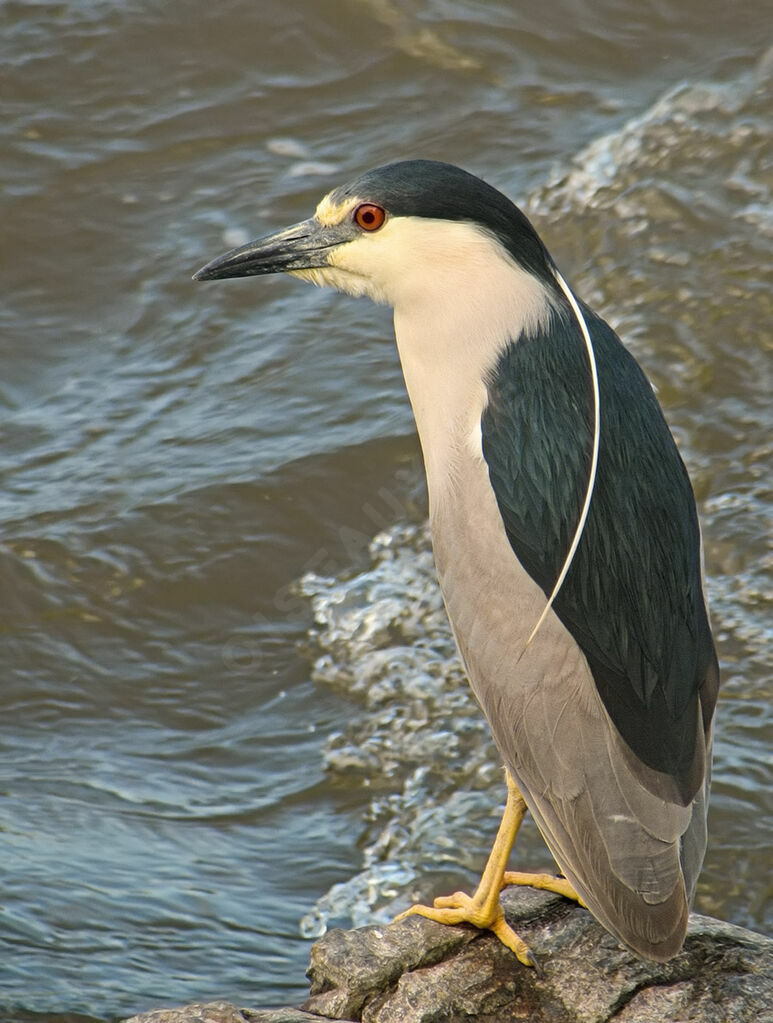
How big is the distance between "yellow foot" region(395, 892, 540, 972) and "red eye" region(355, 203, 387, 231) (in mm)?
1345

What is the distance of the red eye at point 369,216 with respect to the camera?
10.0ft

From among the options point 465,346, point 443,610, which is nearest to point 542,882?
point 465,346

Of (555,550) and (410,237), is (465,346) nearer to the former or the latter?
(410,237)

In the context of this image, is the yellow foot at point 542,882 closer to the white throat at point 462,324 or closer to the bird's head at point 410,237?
the white throat at point 462,324

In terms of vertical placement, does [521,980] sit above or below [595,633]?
below

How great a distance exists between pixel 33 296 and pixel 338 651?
101 inches

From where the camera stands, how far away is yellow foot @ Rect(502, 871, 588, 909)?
9.99 ft

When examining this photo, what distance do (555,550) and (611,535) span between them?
4.4 inches

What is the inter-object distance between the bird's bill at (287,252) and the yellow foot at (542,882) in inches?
52.2

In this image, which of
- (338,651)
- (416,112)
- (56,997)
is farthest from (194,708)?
(416,112)

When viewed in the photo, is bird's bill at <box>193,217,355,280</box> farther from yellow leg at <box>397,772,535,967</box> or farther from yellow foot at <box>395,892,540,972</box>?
yellow foot at <box>395,892,540,972</box>

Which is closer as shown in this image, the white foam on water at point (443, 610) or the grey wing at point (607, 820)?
the grey wing at point (607, 820)

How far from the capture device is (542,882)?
10.1 feet

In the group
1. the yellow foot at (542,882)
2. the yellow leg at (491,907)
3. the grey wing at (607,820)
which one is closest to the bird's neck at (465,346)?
the grey wing at (607,820)
